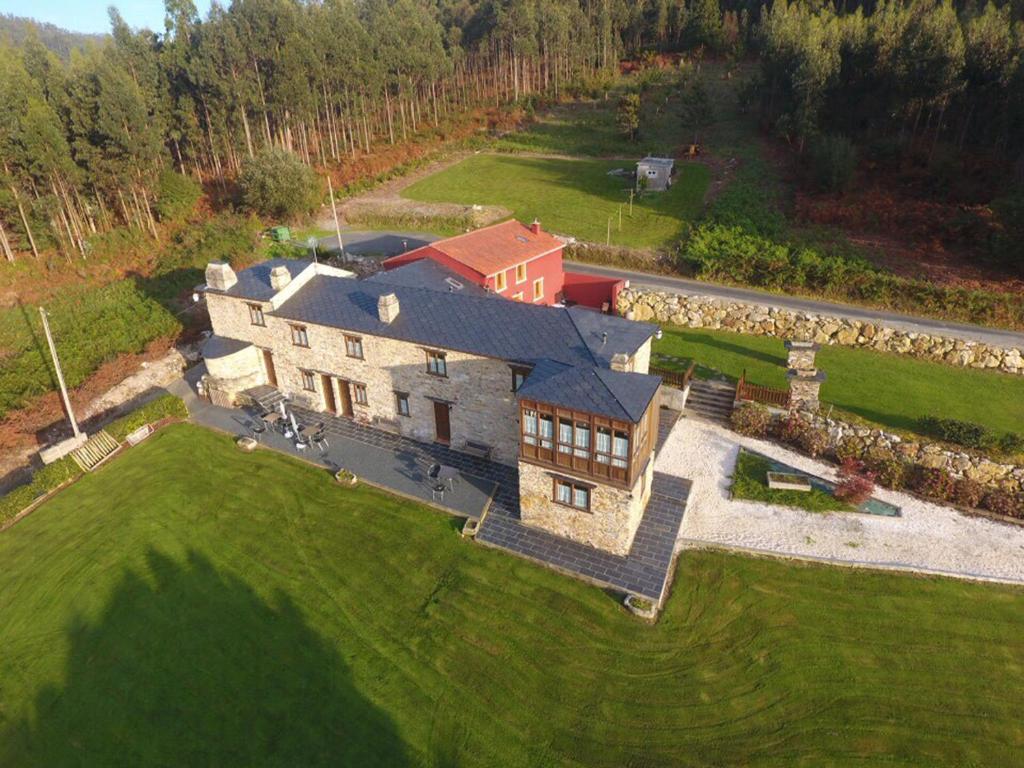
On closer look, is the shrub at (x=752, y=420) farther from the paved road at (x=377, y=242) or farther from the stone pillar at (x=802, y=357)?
the paved road at (x=377, y=242)

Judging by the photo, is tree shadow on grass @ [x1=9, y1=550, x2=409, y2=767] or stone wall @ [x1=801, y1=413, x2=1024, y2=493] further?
stone wall @ [x1=801, y1=413, x2=1024, y2=493]

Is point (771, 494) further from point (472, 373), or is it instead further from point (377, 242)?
point (377, 242)

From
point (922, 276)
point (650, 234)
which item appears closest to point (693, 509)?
point (922, 276)

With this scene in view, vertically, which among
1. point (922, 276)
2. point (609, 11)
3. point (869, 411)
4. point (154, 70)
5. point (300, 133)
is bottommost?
point (869, 411)

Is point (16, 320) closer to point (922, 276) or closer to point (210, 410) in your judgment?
point (210, 410)

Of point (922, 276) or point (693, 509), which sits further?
point (922, 276)

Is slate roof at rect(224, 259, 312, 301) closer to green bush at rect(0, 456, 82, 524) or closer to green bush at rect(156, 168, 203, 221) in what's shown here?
green bush at rect(0, 456, 82, 524)

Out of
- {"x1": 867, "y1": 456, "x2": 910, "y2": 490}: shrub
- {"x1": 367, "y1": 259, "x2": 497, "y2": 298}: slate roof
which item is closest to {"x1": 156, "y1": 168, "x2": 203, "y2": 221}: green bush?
{"x1": 367, "y1": 259, "x2": 497, "y2": 298}: slate roof
